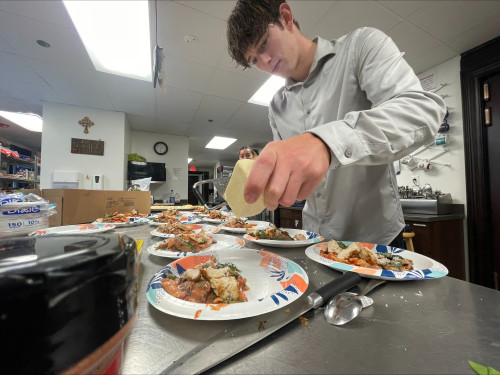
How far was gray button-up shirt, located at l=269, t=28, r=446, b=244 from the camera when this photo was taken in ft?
1.89

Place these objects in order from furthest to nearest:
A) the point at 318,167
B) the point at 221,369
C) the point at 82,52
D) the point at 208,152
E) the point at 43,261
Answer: the point at 208,152 → the point at 82,52 → the point at 318,167 → the point at 221,369 → the point at 43,261

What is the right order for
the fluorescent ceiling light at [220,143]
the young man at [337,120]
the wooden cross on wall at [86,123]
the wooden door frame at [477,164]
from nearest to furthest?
1. the young man at [337,120]
2. the wooden door frame at [477,164]
3. the wooden cross on wall at [86,123]
4. the fluorescent ceiling light at [220,143]

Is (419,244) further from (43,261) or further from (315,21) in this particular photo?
(43,261)

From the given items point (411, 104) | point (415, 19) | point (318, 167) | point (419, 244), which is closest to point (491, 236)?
point (419, 244)

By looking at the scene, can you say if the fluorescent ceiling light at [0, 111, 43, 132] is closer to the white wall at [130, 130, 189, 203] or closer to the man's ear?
the white wall at [130, 130, 189, 203]

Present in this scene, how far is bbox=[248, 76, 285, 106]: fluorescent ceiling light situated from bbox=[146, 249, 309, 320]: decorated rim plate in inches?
117

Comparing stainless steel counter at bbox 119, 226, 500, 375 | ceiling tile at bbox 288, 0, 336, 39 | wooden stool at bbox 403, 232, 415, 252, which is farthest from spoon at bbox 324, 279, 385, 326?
ceiling tile at bbox 288, 0, 336, 39

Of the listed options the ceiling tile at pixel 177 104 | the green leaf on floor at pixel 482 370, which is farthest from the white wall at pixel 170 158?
the green leaf on floor at pixel 482 370

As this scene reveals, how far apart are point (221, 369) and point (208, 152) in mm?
8636

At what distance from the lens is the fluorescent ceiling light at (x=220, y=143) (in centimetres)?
665

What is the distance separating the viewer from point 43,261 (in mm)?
165

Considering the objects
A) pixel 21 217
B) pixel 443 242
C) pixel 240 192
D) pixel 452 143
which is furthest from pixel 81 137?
pixel 452 143

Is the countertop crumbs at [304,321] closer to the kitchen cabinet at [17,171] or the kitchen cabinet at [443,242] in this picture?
the kitchen cabinet at [443,242]

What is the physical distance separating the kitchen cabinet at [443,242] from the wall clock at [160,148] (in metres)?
5.99
